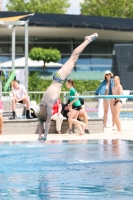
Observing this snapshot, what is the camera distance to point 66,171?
369 inches

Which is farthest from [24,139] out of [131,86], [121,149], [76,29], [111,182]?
[76,29]

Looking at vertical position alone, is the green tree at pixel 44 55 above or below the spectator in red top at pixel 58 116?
above

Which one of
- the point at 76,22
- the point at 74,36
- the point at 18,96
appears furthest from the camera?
the point at 74,36

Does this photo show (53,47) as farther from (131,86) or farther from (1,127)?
(1,127)

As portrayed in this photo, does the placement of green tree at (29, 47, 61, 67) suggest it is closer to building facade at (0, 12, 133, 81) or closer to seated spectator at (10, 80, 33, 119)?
building facade at (0, 12, 133, 81)

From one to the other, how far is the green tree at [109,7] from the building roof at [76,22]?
1177 inches

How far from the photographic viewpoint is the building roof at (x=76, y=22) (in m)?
49.9

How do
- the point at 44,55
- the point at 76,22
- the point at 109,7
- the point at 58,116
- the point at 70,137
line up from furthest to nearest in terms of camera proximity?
the point at 109,7
the point at 76,22
the point at 44,55
the point at 58,116
the point at 70,137

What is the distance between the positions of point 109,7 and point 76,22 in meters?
34.2

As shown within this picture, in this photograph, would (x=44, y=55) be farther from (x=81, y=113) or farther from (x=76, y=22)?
(x=81, y=113)

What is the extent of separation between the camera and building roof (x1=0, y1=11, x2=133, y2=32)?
49.9 metres

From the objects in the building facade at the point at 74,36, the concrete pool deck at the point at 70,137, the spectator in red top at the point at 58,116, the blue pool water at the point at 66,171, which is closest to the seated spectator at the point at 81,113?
the spectator in red top at the point at 58,116

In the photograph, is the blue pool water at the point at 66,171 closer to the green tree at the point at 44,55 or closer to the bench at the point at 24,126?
the bench at the point at 24,126

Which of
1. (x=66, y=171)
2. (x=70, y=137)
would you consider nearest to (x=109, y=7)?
(x=70, y=137)
